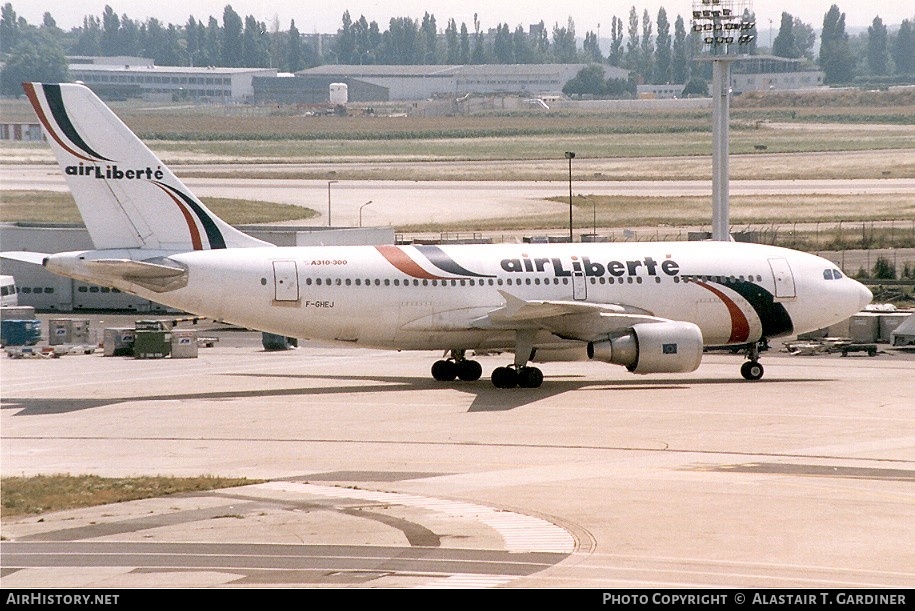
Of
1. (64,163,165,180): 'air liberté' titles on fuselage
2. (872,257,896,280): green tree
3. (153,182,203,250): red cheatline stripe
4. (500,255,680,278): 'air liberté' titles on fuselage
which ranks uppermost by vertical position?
(64,163,165,180): 'air liberté' titles on fuselage

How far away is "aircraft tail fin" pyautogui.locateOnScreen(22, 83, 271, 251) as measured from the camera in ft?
140

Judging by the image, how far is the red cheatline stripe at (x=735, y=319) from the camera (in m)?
45.9

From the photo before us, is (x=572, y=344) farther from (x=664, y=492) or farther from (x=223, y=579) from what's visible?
(x=223, y=579)

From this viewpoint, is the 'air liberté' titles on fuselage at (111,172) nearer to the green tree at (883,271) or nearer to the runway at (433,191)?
the green tree at (883,271)

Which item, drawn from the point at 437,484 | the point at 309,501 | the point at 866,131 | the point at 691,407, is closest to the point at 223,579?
the point at 309,501

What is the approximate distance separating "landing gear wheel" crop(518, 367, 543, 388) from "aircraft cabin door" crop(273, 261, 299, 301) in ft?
24.9

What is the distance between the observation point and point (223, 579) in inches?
770

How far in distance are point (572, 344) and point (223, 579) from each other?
26383 mm

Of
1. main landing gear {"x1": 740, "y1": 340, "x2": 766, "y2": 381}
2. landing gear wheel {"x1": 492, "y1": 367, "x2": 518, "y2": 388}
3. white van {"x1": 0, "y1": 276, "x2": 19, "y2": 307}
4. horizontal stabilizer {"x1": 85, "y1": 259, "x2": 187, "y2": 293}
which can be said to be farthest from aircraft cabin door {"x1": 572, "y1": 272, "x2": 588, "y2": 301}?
white van {"x1": 0, "y1": 276, "x2": 19, "y2": 307}

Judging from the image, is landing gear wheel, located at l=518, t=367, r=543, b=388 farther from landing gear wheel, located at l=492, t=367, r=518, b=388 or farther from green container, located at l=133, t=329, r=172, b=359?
green container, located at l=133, t=329, r=172, b=359

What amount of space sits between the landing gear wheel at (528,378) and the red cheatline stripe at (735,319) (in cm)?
640

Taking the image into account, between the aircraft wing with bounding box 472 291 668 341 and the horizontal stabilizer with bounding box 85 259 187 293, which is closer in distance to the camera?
the horizontal stabilizer with bounding box 85 259 187 293

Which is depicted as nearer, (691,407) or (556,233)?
(691,407)

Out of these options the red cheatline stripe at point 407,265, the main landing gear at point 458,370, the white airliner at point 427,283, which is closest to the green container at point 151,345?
the white airliner at point 427,283
